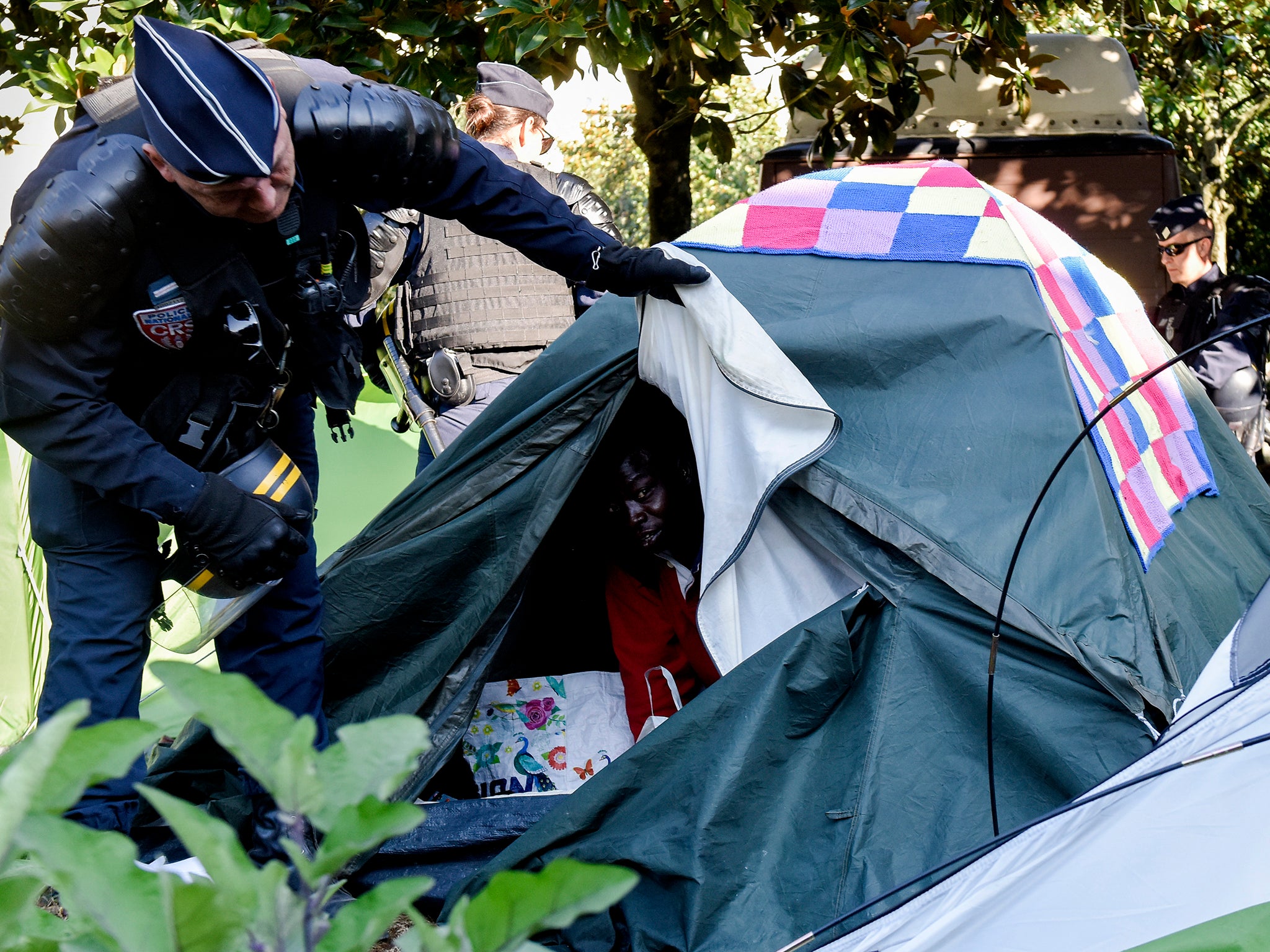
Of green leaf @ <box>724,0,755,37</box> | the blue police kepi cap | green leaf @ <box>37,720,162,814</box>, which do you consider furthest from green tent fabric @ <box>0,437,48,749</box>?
green leaf @ <box>37,720,162,814</box>

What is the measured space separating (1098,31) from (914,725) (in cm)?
861

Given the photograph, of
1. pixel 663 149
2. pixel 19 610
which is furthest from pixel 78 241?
pixel 663 149

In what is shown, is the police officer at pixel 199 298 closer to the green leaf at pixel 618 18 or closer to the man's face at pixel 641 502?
the man's face at pixel 641 502

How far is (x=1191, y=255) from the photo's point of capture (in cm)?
489

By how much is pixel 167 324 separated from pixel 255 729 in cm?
173

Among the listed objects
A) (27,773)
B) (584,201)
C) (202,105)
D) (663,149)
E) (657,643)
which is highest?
(663,149)

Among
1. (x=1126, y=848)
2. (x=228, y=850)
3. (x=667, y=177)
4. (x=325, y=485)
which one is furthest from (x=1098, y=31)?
(x=228, y=850)

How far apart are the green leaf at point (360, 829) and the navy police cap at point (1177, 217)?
494 centimetres

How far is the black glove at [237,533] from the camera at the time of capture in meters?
2.24

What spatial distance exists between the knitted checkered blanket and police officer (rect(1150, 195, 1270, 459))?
1.25 metres

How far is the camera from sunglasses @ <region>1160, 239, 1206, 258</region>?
487cm

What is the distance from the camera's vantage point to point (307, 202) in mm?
2326

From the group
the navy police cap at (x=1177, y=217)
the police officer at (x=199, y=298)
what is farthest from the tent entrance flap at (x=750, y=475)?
the navy police cap at (x=1177, y=217)

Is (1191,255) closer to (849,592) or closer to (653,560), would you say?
(653,560)
